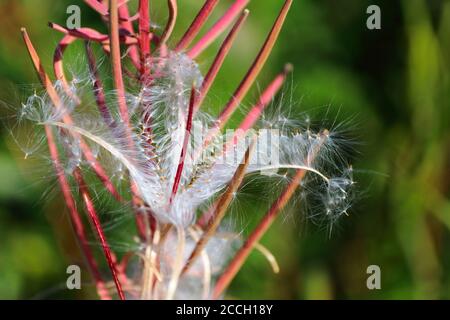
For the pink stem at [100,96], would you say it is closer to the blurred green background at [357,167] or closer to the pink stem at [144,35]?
the pink stem at [144,35]

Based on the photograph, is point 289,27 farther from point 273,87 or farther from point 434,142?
point 273,87

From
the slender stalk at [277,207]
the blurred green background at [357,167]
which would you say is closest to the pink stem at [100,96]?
the slender stalk at [277,207]

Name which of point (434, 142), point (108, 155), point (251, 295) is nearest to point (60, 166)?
point (108, 155)

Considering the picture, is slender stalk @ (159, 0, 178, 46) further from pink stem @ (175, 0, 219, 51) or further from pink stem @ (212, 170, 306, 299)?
pink stem @ (212, 170, 306, 299)
